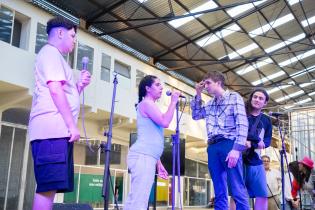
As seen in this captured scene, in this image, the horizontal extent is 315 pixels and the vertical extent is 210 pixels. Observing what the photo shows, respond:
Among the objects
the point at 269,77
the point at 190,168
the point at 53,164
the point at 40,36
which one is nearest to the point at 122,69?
the point at 40,36

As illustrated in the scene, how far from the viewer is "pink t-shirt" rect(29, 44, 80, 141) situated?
76.1 inches

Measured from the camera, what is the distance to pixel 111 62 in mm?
11969

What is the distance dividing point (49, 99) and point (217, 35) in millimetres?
12308

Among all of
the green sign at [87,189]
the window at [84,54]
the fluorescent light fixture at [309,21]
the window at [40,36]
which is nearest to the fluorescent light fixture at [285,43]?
the fluorescent light fixture at [309,21]

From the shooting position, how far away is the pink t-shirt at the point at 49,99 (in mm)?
1933

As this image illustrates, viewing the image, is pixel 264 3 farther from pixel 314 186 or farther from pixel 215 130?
pixel 215 130

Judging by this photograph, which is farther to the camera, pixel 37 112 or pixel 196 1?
pixel 196 1

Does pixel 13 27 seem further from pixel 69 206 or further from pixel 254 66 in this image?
pixel 254 66

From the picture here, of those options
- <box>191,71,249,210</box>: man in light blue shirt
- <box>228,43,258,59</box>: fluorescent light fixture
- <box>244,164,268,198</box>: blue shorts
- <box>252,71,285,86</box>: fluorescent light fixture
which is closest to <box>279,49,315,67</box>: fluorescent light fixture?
<box>252,71,285,86</box>: fluorescent light fixture

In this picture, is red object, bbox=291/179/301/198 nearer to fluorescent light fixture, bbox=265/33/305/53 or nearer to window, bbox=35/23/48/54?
window, bbox=35/23/48/54

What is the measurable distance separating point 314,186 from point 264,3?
824 cm

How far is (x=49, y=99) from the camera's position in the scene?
200 cm

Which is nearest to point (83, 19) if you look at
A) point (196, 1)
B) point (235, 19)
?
point (196, 1)

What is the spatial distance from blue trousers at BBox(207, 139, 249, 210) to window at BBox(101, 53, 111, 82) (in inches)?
351
